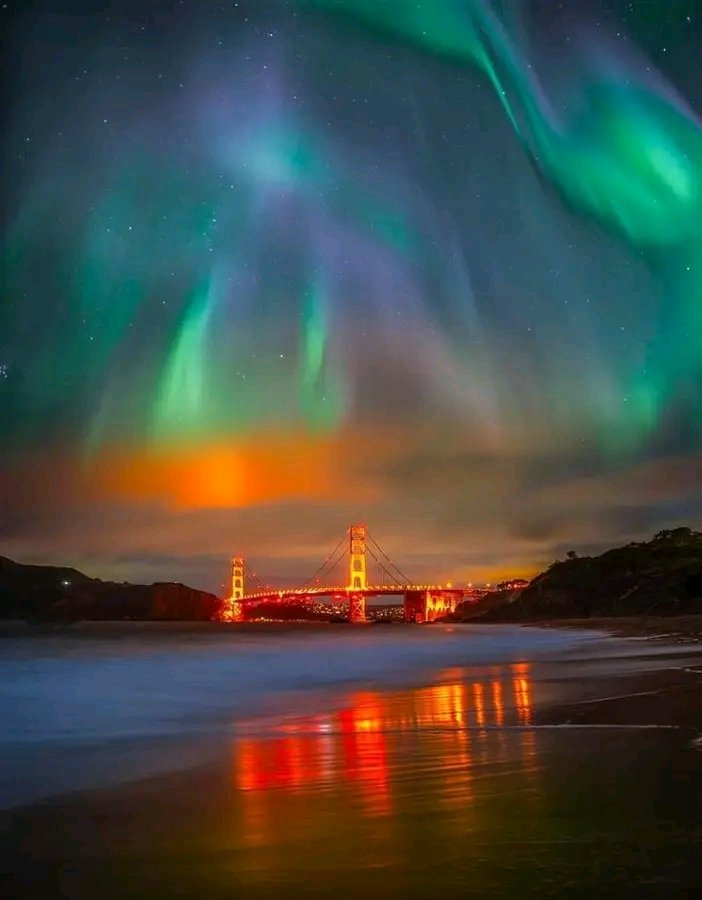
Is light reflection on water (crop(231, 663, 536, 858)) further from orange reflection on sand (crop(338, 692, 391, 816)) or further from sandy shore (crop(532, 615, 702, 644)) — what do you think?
sandy shore (crop(532, 615, 702, 644))

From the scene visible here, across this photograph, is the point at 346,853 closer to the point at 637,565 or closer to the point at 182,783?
the point at 182,783

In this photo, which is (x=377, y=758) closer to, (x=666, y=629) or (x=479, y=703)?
(x=479, y=703)

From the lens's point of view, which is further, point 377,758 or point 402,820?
point 377,758

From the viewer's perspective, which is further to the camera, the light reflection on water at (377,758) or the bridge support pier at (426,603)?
the bridge support pier at (426,603)

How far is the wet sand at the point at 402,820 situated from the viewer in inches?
253

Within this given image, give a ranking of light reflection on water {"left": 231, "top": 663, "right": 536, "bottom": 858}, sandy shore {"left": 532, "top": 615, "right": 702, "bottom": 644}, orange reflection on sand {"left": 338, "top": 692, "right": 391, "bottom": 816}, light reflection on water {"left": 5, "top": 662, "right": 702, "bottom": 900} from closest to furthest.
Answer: light reflection on water {"left": 5, "top": 662, "right": 702, "bottom": 900}, light reflection on water {"left": 231, "top": 663, "right": 536, "bottom": 858}, orange reflection on sand {"left": 338, "top": 692, "right": 391, "bottom": 816}, sandy shore {"left": 532, "top": 615, "right": 702, "bottom": 644}

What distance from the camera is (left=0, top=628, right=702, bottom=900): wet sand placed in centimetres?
644

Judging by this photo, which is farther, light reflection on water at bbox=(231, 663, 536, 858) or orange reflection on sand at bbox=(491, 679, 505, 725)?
orange reflection on sand at bbox=(491, 679, 505, 725)

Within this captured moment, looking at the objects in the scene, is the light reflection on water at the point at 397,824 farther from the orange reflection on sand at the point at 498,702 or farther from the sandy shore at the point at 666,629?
the sandy shore at the point at 666,629

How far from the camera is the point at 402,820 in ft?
26.7

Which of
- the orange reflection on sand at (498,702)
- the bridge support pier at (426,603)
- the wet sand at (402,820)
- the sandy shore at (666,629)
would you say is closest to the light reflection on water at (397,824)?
the wet sand at (402,820)

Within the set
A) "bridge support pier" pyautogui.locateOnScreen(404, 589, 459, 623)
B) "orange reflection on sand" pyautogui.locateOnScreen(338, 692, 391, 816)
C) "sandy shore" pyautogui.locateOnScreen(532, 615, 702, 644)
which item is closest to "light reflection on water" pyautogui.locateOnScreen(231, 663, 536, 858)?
"orange reflection on sand" pyautogui.locateOnScreen(338, 692, 391, 816)

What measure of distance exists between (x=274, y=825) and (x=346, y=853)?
4.13ft

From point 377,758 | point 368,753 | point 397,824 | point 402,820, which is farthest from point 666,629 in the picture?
point 397,824
